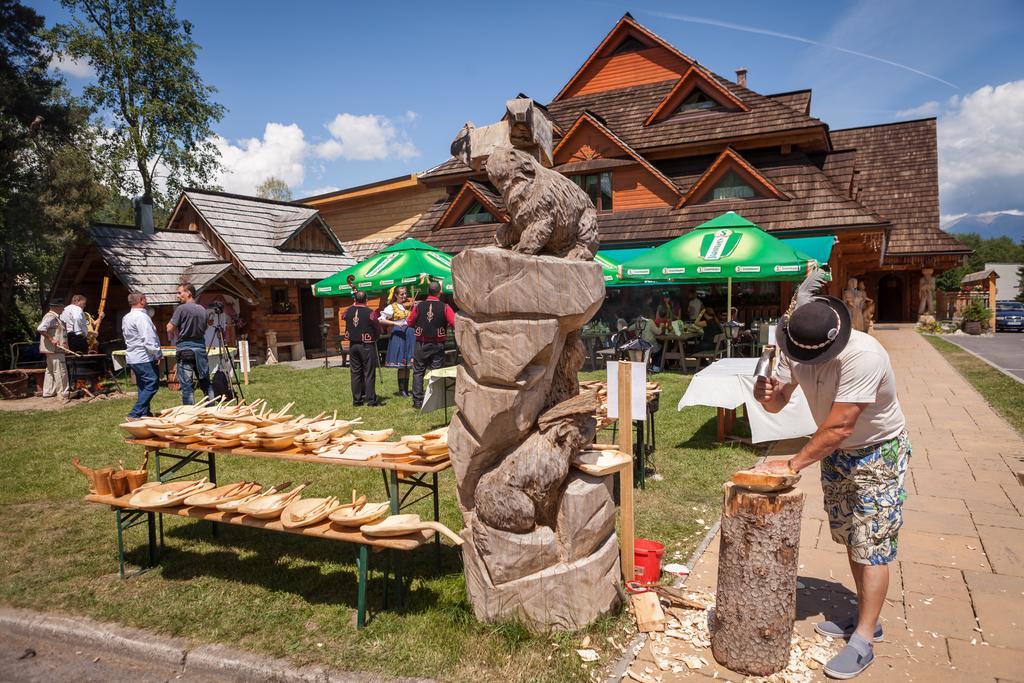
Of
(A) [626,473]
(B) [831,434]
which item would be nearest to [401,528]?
(A) [626,473]

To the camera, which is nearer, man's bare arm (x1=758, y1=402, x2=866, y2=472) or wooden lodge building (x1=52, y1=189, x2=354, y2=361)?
man's bare arm (x1=758, y1=402, x2=866, y2=472)

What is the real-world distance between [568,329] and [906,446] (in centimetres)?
176

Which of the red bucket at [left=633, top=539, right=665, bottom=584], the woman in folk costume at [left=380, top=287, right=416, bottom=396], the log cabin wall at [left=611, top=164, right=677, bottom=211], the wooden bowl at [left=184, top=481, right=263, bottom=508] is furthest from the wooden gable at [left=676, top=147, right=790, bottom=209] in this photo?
the wooden bowl at [left=184, top=481, right=263, bottom=508]

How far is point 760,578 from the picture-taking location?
2.83 m

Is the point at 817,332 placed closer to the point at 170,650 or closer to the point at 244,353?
the point at 170,650

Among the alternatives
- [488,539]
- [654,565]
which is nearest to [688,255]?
[654,565]

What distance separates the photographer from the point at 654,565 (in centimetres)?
369

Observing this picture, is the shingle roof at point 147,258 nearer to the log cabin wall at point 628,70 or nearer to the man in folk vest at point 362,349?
the man in folk vest at point 362,349

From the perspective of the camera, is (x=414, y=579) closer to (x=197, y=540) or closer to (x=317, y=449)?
(x=317, y=449)

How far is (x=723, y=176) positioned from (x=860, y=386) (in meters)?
13.2

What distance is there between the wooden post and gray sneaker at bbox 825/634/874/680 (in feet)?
3.67

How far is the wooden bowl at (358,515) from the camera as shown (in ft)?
10.8

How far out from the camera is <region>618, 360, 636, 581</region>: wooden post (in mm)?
3488

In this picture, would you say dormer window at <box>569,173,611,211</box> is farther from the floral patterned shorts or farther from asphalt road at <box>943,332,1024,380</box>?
the floral patterned shorts
